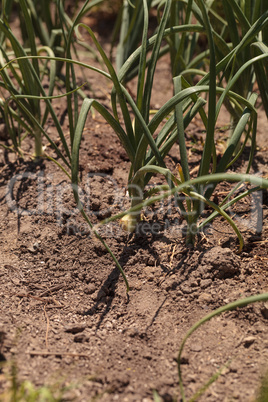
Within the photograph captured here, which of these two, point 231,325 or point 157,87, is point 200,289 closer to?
point 231,325

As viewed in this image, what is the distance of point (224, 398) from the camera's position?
1.10 meters

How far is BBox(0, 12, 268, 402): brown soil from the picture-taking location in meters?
1.16

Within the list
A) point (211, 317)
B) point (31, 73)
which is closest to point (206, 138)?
point (211, 317)

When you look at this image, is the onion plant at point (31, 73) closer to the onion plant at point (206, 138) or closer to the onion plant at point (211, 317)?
the onion plant at point (206, 138)

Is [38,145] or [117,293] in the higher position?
[38,145]

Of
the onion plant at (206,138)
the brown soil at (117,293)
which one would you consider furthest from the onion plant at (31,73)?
the onion plant at (206,138)

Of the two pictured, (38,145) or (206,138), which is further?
(38,145)

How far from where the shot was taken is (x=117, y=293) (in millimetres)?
1451

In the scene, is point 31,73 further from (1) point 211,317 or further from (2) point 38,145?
(1) point 211,317

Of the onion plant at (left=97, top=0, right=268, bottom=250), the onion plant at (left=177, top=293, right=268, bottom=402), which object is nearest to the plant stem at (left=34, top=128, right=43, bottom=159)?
the onion plant at (left=97, top=0, right=268, bottom=250)

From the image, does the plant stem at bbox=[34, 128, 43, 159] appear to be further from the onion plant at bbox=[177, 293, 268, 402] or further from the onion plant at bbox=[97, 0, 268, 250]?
the onion plant at bbox=[177, 293, 268, 402]

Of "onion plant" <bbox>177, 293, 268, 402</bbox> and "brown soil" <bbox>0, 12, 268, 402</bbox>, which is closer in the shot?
"onion plant" <bbox>177, 293, 268, 402</bbox>

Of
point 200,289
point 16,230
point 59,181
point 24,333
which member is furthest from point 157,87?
point 24,333

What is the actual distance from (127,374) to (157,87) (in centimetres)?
203
